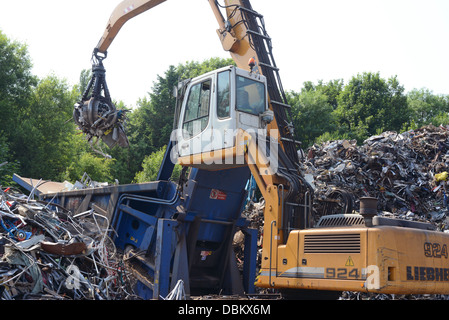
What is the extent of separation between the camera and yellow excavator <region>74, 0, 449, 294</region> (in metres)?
4.90

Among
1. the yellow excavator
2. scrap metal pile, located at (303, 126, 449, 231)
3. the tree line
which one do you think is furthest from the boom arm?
the tree line

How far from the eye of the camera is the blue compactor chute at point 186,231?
6.96 metres

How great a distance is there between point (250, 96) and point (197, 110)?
0.85m

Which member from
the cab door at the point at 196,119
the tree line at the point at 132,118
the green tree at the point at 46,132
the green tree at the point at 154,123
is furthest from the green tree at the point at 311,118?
the cab door at the point at 196,119

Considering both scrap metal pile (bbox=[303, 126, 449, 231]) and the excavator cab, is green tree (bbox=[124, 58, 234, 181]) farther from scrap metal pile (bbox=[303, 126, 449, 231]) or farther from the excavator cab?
the excavator cab

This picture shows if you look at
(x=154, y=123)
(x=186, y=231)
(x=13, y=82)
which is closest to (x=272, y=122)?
(x=186, y=231)

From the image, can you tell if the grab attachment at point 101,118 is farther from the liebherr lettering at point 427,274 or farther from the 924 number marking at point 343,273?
the liebherr lettering at point 427,274

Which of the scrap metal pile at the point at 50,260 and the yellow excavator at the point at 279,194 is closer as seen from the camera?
the yellow excavator at the point at 279,194

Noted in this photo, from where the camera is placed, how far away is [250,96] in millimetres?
6762

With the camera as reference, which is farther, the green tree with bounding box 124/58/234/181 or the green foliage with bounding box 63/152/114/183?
the green tree with bounding box 124/58/234/181

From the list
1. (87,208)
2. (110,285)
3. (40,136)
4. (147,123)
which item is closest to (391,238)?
(110,285)

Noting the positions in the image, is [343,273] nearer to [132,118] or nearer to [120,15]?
[120,15]

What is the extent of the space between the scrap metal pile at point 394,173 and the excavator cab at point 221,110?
510cm

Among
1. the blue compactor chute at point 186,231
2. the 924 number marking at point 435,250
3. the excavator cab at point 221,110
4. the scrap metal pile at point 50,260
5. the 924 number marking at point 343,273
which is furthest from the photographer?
the blue compactor chute at point 186,231
